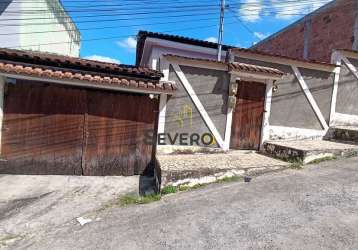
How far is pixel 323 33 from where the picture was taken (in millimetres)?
13234

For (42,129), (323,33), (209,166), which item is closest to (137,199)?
(209,166)

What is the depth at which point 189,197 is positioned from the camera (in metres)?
5.81

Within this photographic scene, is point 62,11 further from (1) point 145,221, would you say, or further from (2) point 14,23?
(1) point 145,221

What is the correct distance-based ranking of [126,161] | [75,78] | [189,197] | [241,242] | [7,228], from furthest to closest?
[126,161] < [75,78] < [189,197] < [7,228] < [241,242]

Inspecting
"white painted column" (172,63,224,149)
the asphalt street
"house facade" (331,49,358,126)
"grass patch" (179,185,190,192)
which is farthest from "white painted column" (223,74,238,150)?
"house facade" (331,49,358,126)

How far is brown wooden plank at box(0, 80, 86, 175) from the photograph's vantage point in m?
7.20

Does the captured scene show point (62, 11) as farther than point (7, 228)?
Yes

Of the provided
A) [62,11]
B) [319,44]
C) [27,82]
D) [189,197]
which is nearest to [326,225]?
[189,197]

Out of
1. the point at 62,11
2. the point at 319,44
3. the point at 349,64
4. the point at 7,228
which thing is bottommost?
the point at 7,228

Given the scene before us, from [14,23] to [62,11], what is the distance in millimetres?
7065

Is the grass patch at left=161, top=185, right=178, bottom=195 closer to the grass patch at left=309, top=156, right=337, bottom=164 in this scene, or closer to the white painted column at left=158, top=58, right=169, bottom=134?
the white painted column at left=158, top=58, right=169, bottom=134

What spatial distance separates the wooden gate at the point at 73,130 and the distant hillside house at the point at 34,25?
342 inches

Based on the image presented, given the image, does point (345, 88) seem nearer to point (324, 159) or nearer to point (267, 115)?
point (267, 115)

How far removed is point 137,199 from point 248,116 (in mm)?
4367
